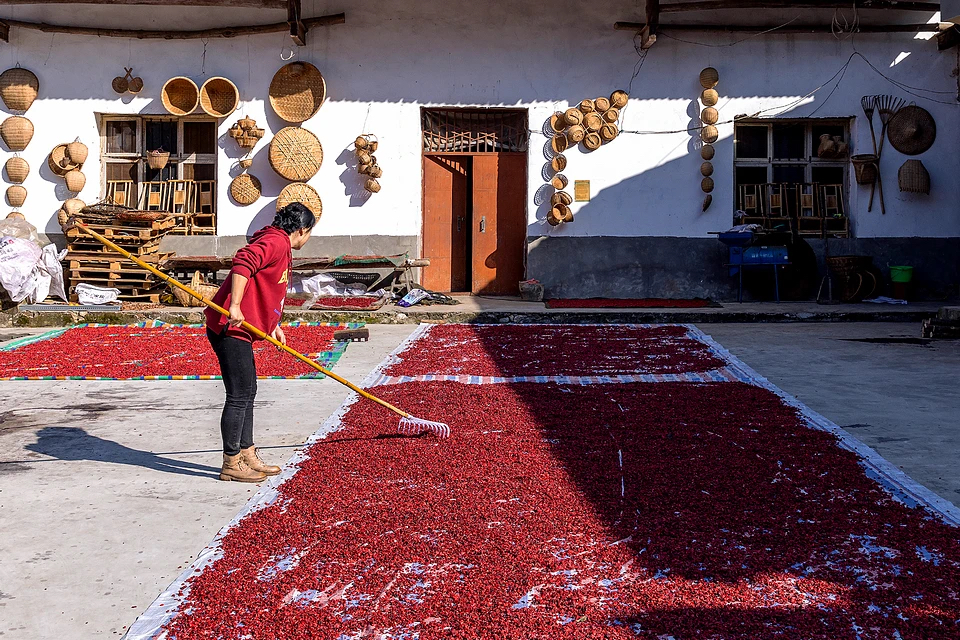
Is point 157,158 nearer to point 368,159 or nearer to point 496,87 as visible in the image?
point 368,159

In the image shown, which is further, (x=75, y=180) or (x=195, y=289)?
(x=75, y=180)

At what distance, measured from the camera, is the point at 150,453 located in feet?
14.2

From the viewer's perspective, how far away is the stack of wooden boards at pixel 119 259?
1039cm

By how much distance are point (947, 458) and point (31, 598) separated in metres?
3.57

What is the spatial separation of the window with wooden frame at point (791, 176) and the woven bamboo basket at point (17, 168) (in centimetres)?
872

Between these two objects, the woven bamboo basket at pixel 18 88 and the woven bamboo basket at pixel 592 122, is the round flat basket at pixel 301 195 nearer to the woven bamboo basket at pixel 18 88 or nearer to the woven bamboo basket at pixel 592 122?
the woven bamboo basket at pixel 18 88

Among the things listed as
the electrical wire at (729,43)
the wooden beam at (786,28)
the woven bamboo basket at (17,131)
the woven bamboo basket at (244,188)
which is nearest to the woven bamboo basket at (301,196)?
the woven bamboo basket at (244,188)

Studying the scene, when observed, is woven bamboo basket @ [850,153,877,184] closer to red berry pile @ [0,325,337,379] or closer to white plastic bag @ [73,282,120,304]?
red berry pile @ [0,325,337,379]

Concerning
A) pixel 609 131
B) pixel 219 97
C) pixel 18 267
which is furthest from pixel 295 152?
pixel 609 131

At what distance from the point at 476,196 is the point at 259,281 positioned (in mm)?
7916

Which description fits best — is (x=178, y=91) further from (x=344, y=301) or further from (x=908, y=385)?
(x=908, y=385)

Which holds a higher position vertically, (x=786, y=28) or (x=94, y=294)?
(x=786, y=28)

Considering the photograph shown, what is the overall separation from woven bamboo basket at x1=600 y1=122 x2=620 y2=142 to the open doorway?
99 centimetres

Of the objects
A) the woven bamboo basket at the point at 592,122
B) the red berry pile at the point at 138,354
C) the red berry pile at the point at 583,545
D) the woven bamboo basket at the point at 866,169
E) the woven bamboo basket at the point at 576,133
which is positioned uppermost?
the woven bamboo basket at the point at 592,122
